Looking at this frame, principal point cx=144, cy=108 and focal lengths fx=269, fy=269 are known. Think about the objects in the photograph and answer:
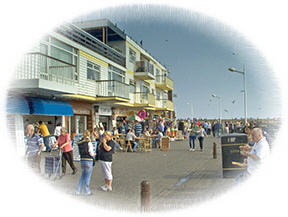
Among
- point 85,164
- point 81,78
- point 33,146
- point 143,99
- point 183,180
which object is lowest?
point 183,180

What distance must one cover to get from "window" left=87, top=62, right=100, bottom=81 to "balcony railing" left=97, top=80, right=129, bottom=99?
1.74ft

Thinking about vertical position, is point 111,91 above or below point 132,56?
below

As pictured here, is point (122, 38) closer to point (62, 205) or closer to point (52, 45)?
point (52, 45)

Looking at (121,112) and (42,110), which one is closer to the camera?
(42,110)

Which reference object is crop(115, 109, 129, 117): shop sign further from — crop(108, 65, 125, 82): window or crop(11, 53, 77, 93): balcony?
crop(11, 53, 77, 93): balcony

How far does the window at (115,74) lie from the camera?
21.3m

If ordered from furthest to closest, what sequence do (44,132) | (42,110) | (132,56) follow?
(132,56) < (44,132) < (42,110)

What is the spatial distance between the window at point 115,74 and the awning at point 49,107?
6.20 meters

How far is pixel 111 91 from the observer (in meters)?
19.6

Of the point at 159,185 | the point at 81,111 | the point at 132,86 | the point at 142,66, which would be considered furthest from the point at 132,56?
the point at 159,185

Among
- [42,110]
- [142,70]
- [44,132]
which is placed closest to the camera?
[42,110]

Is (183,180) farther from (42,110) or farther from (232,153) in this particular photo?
(42,110)

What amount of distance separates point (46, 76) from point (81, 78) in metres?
4.00

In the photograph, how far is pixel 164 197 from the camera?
6.23 meters
